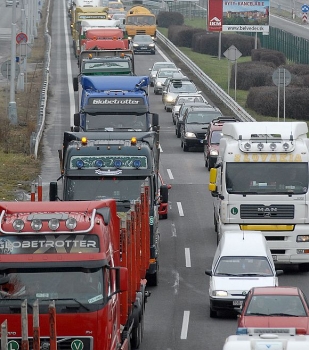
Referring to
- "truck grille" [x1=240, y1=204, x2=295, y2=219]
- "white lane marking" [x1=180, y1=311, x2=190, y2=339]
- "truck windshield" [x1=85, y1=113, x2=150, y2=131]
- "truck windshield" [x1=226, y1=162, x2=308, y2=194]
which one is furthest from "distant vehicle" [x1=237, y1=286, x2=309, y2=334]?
"truck windshield" [x1=85, y1=113, x2=150, y2=131]

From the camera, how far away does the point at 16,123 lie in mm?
49469

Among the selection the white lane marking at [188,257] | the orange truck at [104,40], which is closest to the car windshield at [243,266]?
the white lane marking at [188,257]

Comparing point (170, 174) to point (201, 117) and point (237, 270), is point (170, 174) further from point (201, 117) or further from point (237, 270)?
point (237, 270)

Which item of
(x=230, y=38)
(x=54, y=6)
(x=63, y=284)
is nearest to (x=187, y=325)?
(x=63, y=284)

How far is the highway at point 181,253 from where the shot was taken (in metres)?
21.3

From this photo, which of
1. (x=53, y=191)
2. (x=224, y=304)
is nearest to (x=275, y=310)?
(x=224, y=304)

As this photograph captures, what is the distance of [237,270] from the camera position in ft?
76.0

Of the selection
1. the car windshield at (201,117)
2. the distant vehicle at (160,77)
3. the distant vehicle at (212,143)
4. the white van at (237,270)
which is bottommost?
the distant vehicle at (160,77)

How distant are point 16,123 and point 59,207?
34.4 meters

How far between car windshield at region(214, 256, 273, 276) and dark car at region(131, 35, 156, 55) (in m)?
59.6

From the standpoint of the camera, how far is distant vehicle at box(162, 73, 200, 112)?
57312 mm

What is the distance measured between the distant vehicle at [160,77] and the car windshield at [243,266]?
3998cm

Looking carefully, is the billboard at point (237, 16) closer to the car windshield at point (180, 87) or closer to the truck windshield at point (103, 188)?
the car windshield at point (180, 87)

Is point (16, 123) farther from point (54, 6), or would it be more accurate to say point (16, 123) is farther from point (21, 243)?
point (54, 6)
